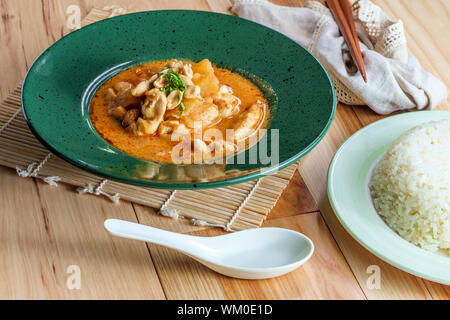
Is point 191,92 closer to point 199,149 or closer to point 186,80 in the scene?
point 186,80

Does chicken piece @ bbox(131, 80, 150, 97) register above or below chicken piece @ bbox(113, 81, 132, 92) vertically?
above

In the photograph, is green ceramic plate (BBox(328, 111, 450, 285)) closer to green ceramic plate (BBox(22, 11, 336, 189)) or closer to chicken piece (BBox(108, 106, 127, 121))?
green ceramic plate (BBox(22, 11, 336, 189))

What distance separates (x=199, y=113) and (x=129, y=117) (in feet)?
0.64

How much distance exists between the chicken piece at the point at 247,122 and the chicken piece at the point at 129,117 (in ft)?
0.92

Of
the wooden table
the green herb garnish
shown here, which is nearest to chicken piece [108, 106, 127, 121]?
the green herb garnish

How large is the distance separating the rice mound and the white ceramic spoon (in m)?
0.25

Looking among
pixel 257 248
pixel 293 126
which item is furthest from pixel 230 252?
pixel 293 126

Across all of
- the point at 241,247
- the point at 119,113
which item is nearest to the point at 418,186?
the point at 241,247

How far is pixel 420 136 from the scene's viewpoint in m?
1.51

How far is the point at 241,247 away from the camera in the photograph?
52.3 inches

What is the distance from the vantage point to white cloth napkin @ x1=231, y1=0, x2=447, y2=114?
6.08 ft

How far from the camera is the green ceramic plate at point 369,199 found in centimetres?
→ 127
